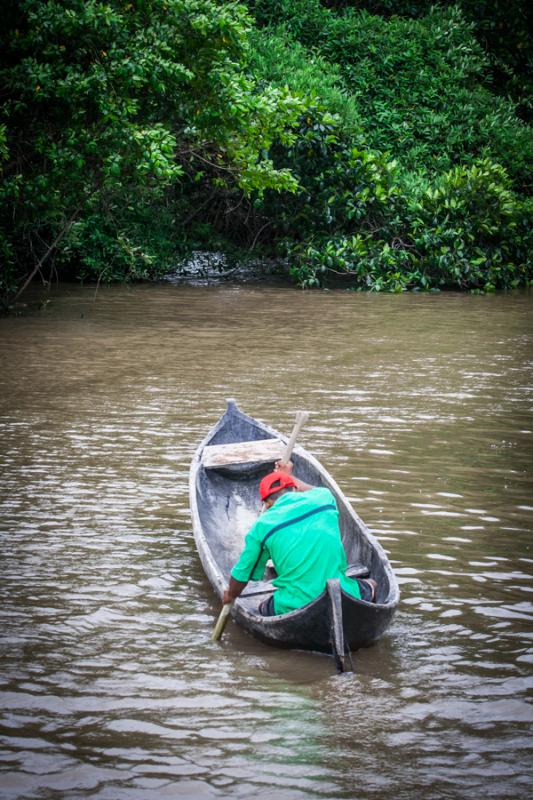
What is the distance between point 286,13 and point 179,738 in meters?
24.2

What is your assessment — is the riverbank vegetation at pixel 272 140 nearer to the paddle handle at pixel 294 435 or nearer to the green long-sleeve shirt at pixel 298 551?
the paddle handle at pixel 294 435

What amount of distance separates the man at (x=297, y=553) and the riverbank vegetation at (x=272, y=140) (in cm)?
937

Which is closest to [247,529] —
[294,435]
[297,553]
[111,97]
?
[294,435]

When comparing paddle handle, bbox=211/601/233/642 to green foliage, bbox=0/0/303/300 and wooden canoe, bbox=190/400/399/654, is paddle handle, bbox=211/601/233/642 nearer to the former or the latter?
wooden canoe, bbox=190/400/399/654

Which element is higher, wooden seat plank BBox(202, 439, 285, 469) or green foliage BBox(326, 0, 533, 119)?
green foliage BBox(326, 0, 533, 119)

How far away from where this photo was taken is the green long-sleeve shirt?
5238 millimetres

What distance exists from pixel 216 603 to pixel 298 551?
2.88 ft

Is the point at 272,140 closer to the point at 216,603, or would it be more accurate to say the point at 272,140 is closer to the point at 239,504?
the point at 239,504

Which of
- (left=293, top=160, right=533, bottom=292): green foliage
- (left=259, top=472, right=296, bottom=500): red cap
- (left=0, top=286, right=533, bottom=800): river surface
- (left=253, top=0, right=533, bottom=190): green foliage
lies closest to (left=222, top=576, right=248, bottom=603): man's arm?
(left=0, top=286, right=533, bottom=800): river surface

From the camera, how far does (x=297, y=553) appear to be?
5.28 metres

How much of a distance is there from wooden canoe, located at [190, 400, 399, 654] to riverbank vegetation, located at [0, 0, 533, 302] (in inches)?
280

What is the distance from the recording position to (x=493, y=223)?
22.4 m

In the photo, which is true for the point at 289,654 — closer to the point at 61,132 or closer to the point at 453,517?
the point at 453,517

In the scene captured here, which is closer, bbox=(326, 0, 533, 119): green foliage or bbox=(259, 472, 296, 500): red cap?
bbox=(259, 472, 296, 500): red cap
